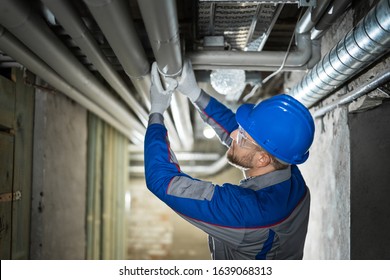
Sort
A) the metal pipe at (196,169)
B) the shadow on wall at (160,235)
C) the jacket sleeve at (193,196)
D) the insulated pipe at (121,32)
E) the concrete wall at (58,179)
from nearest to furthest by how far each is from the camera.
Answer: the insulated pipe at (121,32) → the jacket sleeve at (193,196) → the concrete wall at (58,179) → the metal pipe at (196,169) → the shadow on wall at (160,235)

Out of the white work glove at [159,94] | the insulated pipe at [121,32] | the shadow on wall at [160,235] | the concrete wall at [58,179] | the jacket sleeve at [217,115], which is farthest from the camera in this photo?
the shadow on wall at [160,235]

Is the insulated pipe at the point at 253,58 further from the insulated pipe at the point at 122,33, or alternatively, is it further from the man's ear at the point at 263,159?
the man's ear at the point at 263,159

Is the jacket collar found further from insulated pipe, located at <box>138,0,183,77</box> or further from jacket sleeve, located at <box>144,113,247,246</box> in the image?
insulated pipe, located at <box>138,0,183,77</box>

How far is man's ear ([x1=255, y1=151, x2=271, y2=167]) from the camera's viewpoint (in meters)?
1.41

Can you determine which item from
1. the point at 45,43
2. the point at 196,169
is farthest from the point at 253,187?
the point at 196,169

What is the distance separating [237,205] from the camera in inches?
48.8

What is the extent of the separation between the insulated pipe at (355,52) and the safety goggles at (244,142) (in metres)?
0.34

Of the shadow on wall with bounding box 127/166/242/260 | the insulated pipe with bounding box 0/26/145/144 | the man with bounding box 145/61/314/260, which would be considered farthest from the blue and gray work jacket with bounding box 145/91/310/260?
the shadow on wall with bounding box 127/166/242/260

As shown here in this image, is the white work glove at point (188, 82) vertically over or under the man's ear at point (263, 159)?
over

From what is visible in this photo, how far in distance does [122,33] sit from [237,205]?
636 mm

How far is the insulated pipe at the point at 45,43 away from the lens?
1.05 m

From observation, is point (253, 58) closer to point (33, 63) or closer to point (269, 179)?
point (269, 179)

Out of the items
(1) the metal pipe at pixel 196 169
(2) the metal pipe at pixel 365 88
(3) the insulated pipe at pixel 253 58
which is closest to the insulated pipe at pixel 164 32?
(3) the insulated pipe at pixel 253 58

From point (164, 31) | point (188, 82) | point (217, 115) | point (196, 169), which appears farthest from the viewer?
point (196, 169)
